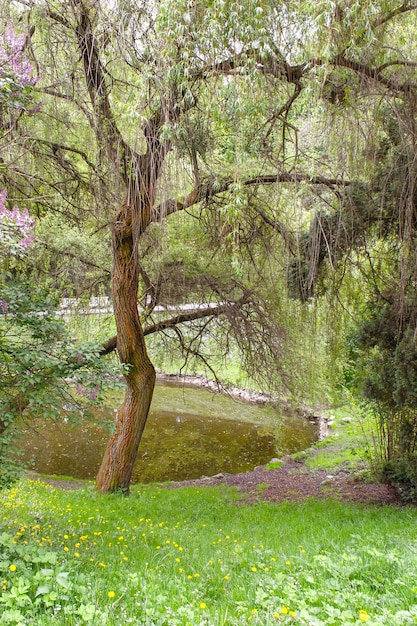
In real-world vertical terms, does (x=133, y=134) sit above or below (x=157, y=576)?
above

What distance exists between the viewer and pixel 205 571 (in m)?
2.75

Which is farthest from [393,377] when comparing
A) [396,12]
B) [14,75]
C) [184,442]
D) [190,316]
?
[184,442]

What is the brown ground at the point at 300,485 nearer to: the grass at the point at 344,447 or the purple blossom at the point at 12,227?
the grass at the point at 344,447

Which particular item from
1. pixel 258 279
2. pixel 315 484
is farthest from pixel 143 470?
pixel 258 279

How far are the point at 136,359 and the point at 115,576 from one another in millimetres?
3841

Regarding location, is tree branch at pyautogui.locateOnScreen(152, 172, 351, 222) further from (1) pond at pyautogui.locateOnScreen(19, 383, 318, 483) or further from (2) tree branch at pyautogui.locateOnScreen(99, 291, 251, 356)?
(1) pond at pyautogui.locateOnScreen(19, 383, 318, 483)

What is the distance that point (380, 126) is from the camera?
4.80 m

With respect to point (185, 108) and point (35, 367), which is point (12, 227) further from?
A: point (185, 108)

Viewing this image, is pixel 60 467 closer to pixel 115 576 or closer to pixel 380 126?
pixel 115 576

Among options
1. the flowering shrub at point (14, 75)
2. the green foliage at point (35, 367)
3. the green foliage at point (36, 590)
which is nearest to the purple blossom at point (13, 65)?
the flowering shrub at point (14, 75)

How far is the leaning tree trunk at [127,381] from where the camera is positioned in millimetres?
6059

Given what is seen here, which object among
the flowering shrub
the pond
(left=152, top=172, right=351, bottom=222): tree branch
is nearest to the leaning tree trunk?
(left=152, top=172, right=351, bottom=222): tree branch

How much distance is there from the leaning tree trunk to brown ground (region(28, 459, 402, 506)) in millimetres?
1683

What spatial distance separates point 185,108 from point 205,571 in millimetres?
3722
